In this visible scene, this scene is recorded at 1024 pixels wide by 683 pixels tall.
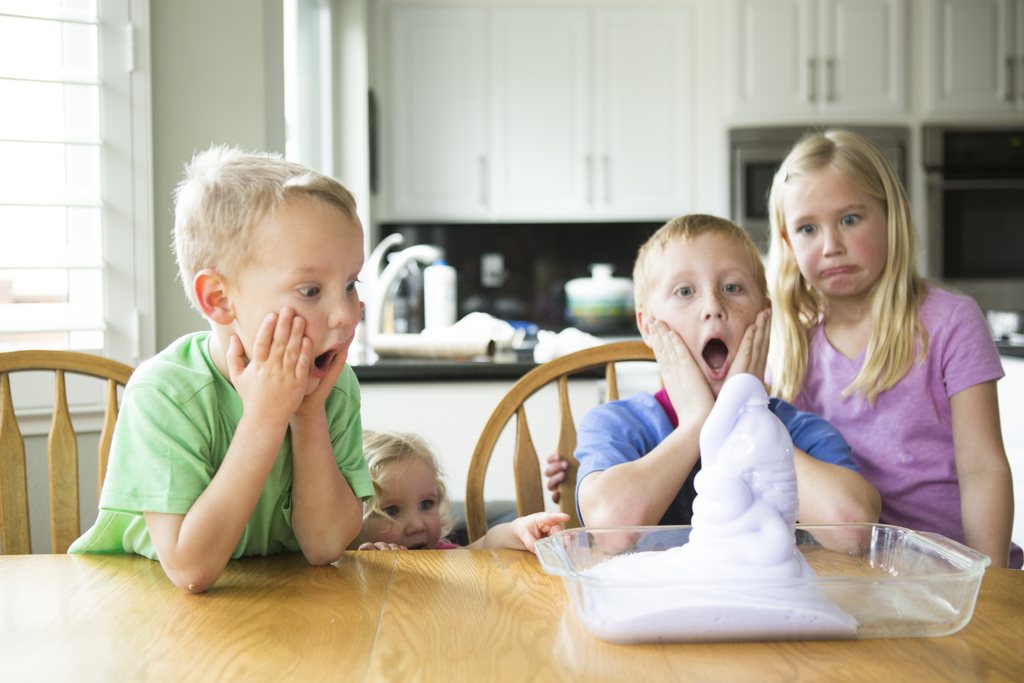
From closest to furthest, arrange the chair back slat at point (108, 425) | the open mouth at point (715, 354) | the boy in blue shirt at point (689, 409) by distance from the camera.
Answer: the boy in blue shirt at point (689, 409)
the open mouth at point (715, 354)
the chair back slat at point (108, 425)

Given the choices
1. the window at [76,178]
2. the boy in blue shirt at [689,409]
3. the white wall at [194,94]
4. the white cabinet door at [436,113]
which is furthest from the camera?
the white cabinet door at [436,113]

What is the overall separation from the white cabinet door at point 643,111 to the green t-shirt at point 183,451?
116 inches

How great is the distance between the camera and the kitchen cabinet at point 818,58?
11.3 feet

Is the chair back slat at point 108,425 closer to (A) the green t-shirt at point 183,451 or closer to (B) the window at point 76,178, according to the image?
(A) the green t-shirt at point 183,451

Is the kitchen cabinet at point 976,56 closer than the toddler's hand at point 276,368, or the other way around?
the toddler's hand at point 276,368

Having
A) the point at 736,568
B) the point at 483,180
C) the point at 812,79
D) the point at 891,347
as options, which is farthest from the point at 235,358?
the point at 812,79

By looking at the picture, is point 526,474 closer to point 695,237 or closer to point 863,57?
point 695,237

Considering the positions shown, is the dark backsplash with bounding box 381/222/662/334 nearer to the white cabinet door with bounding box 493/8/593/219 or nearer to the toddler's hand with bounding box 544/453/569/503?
the white cabinet door with bounding box 493/8/593/219

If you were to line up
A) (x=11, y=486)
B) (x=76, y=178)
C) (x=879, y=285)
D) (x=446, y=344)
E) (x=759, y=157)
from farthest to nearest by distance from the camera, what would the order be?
1. (x=759, y=157)
2. (x=446, y=344)
3. (x=76, y=178)
4. (x=879, y=285)
5. (x=11, y=486)

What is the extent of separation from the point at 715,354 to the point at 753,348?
0.07 meters

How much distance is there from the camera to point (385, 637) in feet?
1.93

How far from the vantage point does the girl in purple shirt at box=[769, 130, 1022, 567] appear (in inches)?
44.9

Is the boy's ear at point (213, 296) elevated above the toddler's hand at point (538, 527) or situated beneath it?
elevated above

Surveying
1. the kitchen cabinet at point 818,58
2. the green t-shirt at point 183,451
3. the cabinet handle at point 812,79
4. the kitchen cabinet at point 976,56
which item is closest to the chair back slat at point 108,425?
the green t-shirt at point 183,451
